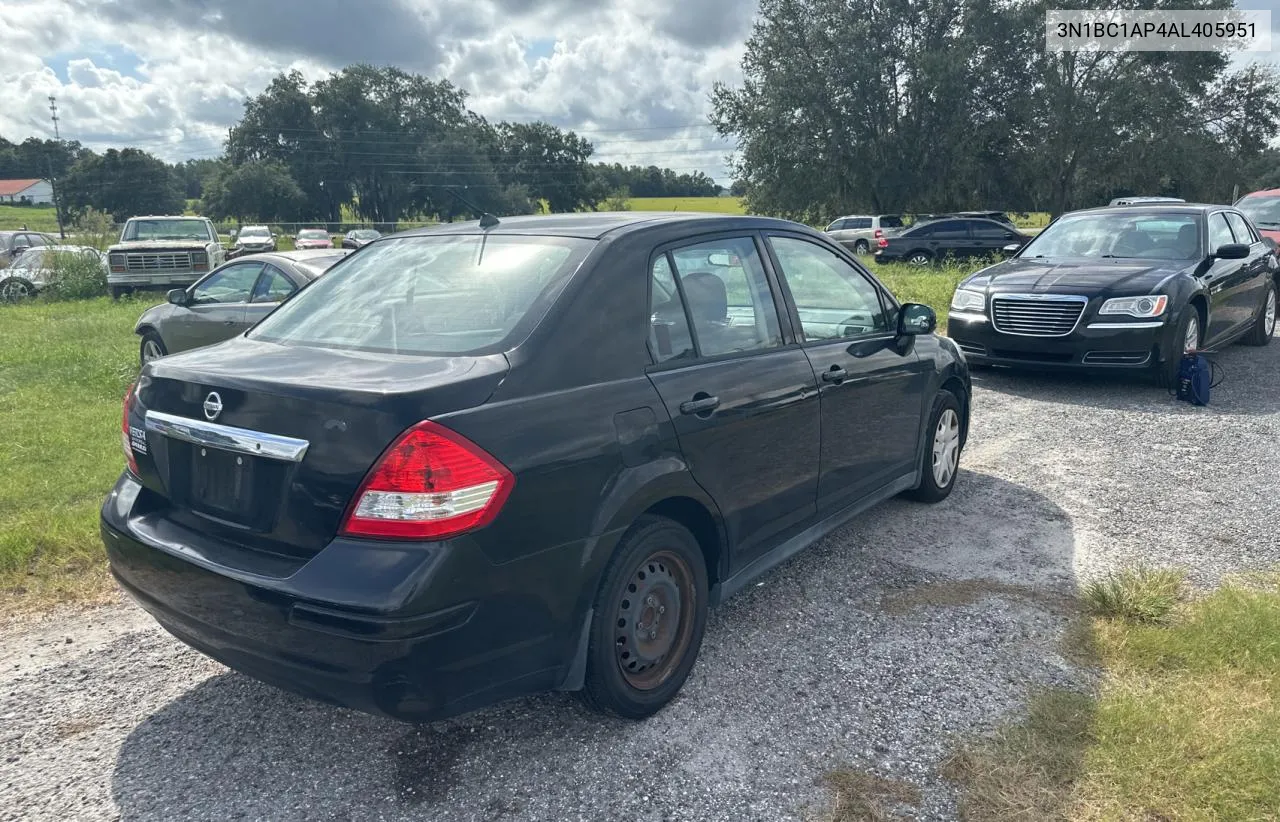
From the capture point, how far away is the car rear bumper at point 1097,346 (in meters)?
7.94

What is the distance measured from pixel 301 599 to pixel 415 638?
1.12 feet

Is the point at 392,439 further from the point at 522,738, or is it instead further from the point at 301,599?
the point at 522,738

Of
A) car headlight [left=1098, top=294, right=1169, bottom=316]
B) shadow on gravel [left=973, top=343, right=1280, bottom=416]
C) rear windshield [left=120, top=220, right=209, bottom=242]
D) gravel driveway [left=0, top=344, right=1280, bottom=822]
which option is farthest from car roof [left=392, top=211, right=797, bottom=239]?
rear windshield [left=120, top=220, right=209, bottom=242]

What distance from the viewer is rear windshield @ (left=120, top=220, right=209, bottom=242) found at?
19328 mm

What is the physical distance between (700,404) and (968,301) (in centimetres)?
665

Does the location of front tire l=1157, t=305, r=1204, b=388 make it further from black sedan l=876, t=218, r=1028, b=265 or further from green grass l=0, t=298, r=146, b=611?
black sedan l=876, t=218, r=1028, b=265

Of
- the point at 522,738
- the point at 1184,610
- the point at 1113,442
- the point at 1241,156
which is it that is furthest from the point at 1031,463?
the point at 1241,156

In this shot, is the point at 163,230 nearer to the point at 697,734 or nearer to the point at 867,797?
the point at 697,734

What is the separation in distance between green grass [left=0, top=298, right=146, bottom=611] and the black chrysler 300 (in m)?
7.56

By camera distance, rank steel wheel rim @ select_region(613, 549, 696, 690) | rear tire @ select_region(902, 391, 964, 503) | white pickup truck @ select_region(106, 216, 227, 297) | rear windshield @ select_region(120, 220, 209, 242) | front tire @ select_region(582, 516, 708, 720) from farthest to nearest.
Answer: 1. rear windshield @ select_region(120, 220, 209, 242)
2. white pickup truck @ select_region(106, 216, 227, 297)
3. rear tire @ select_region(902, 391, 964, 503)
4. steel wheel rim @ select_region(613, 549, 696, 690)
5. front tire @ select_region(582, 516, 708, 720)

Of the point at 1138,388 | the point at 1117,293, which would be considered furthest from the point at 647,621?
the point at 1138,388

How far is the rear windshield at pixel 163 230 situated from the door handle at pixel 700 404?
19.1m

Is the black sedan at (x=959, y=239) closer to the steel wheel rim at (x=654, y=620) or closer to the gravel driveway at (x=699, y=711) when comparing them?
the gravel driveway at (x=699, y=711)

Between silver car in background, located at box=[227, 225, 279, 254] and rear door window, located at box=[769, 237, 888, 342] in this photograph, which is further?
silver car in background, located at box=[227, 225, 279, 254]
